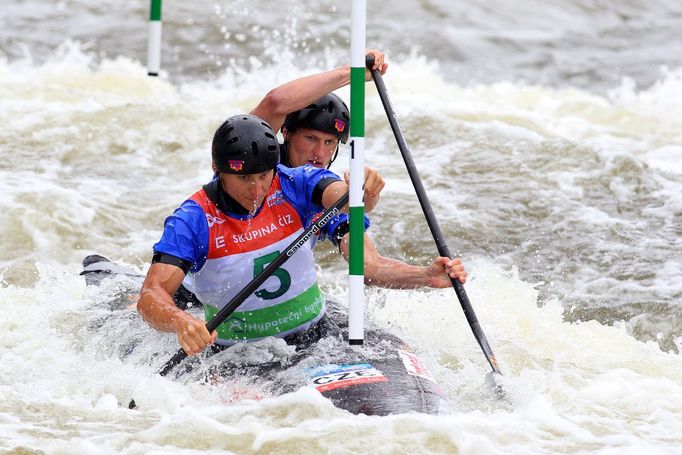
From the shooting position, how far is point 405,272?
5191 millimetres

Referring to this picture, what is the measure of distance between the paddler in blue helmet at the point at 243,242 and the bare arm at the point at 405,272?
0.28 metres

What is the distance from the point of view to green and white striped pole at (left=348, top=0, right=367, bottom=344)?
15.0 feet

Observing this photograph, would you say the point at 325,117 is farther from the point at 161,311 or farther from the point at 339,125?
the point at 161,311

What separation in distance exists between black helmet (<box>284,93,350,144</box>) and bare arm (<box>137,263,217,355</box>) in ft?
4.47

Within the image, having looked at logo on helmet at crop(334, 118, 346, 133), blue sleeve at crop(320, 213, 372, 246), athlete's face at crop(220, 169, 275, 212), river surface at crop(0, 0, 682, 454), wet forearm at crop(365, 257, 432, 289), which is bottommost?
river surface at crop(0, 0, 682, 454)

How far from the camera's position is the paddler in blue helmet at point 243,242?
475cm

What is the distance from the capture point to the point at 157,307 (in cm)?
468

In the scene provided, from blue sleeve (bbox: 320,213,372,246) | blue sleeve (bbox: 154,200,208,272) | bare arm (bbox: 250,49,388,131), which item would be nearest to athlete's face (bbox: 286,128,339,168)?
bare arm (bbox: 250,49,388,131)

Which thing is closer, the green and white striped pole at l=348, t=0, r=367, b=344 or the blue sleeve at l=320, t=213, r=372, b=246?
the green and white striped pole at l=348, t=0, r=367, b=344

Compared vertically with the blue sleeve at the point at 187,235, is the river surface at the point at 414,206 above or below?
below

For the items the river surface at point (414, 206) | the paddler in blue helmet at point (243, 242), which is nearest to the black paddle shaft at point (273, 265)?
the paddler in blue helmet at point (243, 242)

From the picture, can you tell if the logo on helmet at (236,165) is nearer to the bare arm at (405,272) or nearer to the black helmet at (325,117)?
the bare arm at (405,272)

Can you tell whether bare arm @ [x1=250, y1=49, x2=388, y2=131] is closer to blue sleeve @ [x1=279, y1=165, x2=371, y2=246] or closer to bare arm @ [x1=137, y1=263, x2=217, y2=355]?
blue sleeve @ [x1=279, y1=165, x2=371, y2=246]

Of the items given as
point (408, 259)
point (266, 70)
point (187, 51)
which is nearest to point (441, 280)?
point (408, 259)
